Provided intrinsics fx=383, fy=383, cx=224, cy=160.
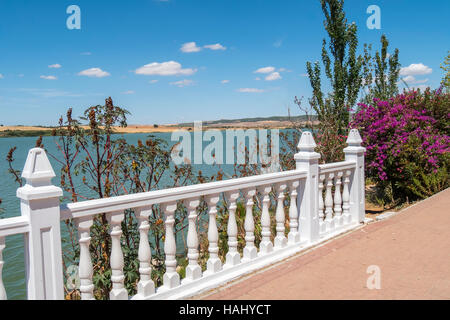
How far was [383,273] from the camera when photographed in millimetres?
3672

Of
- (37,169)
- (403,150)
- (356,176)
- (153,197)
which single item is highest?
(37,169)

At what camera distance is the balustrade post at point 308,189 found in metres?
4.51

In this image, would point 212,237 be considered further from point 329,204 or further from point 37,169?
point 329,204

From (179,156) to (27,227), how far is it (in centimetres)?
334

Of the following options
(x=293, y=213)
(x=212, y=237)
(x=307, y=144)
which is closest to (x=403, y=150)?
(x=307, y=144)

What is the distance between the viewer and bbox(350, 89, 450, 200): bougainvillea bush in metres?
8.62

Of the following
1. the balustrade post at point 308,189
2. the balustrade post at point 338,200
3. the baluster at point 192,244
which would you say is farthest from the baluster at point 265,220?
the balustrade post at point 338,200

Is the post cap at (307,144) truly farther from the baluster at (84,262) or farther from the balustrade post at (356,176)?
the baluster at (84,262)

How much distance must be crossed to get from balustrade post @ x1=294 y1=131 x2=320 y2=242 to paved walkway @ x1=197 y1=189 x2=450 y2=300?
0.27m

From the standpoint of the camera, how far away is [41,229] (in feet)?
7.64

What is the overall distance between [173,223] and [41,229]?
1097mm

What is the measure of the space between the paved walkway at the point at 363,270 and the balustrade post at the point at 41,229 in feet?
4.53
